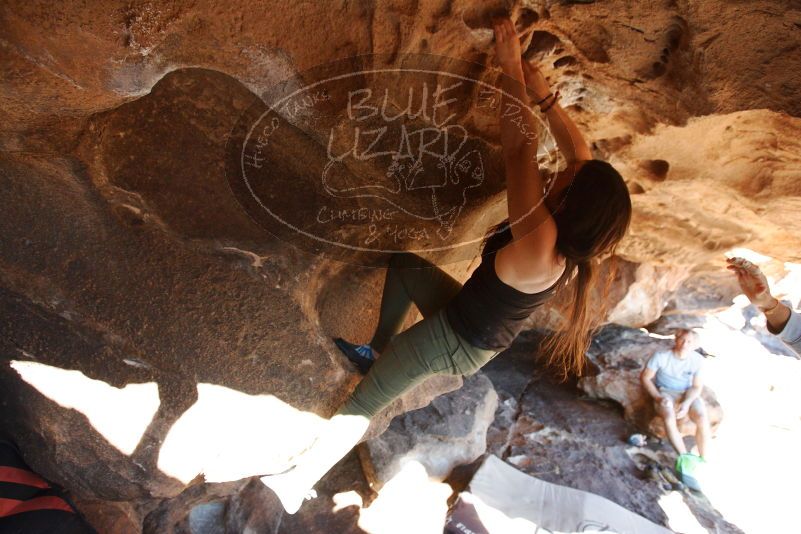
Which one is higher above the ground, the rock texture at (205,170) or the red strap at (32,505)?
the rock texture at (205,170)

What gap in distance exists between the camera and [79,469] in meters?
1.28

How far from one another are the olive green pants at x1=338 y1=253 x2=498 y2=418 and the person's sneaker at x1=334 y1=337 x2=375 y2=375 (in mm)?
125

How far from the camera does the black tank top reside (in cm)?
118

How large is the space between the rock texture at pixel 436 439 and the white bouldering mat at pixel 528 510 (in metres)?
0.16

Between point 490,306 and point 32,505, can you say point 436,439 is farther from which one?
point 32,505

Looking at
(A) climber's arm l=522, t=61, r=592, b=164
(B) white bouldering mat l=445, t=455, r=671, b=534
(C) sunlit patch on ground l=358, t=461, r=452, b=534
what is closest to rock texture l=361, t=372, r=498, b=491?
(C) sunlit patch on ground l=358, t=461, r=452, b=534

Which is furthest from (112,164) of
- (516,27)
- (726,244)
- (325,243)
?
(726,244)

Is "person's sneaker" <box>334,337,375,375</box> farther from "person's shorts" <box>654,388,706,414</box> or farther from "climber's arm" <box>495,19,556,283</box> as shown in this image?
"person's shorts" <box>654,388,706,414</box>

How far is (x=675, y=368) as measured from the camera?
3334 mm

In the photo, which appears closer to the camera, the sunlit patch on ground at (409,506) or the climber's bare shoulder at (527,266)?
the climber's bare shoulder at (527,266)

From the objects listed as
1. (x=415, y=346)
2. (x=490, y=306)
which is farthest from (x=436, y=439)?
(x=490, y=306)

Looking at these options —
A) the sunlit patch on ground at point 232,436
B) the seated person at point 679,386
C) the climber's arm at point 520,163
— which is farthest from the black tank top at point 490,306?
the seated person at point 679,386

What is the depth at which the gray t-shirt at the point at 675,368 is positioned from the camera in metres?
3.29

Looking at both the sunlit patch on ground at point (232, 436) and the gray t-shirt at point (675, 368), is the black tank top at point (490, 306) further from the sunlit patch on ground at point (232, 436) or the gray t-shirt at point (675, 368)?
the gray t-shirt at point (675, 368)
